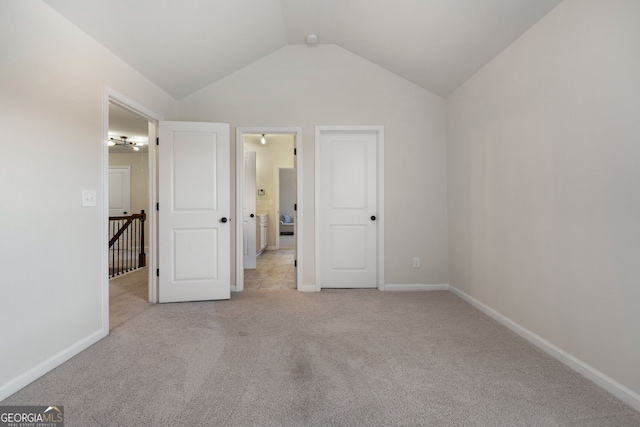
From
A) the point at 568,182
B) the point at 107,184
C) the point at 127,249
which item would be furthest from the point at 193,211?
the point at 568,182

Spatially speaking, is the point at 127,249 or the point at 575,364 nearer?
the point at 575,364

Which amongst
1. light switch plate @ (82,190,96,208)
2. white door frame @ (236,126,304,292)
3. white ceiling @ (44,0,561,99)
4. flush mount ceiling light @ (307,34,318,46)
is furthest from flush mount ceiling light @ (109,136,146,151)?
flush mount ceiling light @ (307,34,318,46)

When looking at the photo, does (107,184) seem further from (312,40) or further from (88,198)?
(312,40)

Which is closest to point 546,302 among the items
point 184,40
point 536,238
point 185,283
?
point 536,238

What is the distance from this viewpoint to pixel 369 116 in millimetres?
3312

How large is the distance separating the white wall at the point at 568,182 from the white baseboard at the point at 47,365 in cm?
338

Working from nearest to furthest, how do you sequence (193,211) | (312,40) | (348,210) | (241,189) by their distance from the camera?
(193,211) → (312,40) → (241,189) → (348,210)

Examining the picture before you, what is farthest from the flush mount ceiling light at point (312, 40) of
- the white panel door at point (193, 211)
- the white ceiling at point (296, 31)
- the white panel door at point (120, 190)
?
the white panel door at point (120, 190)

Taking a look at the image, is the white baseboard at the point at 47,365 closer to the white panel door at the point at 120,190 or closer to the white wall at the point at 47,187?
the white wall at the point at 47,187

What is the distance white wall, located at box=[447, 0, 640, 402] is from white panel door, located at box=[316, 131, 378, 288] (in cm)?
121

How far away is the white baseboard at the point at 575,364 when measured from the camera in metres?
1.42

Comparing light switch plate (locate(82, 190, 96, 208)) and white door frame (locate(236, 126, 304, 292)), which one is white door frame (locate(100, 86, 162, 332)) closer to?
light switch plate (locate(82, 190, 96, 208))

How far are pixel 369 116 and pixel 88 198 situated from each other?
9.62 ft

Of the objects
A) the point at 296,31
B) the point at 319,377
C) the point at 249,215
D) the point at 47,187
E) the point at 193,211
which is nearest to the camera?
the point at 319,377
